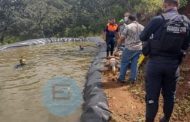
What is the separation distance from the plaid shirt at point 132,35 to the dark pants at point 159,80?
11.2 feet

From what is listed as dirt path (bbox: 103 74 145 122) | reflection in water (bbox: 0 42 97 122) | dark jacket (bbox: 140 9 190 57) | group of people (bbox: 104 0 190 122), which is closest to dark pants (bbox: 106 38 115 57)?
reflection in water (bbox: 0 42 97 122)

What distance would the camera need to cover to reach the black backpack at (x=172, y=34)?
4484mm

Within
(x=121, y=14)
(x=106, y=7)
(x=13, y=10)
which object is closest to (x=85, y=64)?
(x=121, y=14)

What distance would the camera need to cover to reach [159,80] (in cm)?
468

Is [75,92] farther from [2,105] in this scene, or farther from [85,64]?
[85,64]

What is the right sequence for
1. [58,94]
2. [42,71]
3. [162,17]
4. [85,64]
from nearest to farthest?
[162,17] < [58,94] < [42,71] < [85,64]

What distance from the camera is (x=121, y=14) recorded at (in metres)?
31.4

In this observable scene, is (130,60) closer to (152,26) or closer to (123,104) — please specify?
(123,104)

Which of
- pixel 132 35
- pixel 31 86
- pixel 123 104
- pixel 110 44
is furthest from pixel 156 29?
pixel 110 44

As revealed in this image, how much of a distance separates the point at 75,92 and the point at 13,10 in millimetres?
32934

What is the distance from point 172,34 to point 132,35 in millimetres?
3609

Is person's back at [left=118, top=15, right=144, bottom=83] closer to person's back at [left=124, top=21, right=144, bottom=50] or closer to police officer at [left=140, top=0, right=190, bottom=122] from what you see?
person's back at [left=124, top=21, right=144, bottom=50]

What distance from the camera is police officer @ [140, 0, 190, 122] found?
178 inches

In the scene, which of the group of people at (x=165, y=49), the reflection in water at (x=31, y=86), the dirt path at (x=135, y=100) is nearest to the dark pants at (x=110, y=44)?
the reflection in water at (x=31, y=86)
